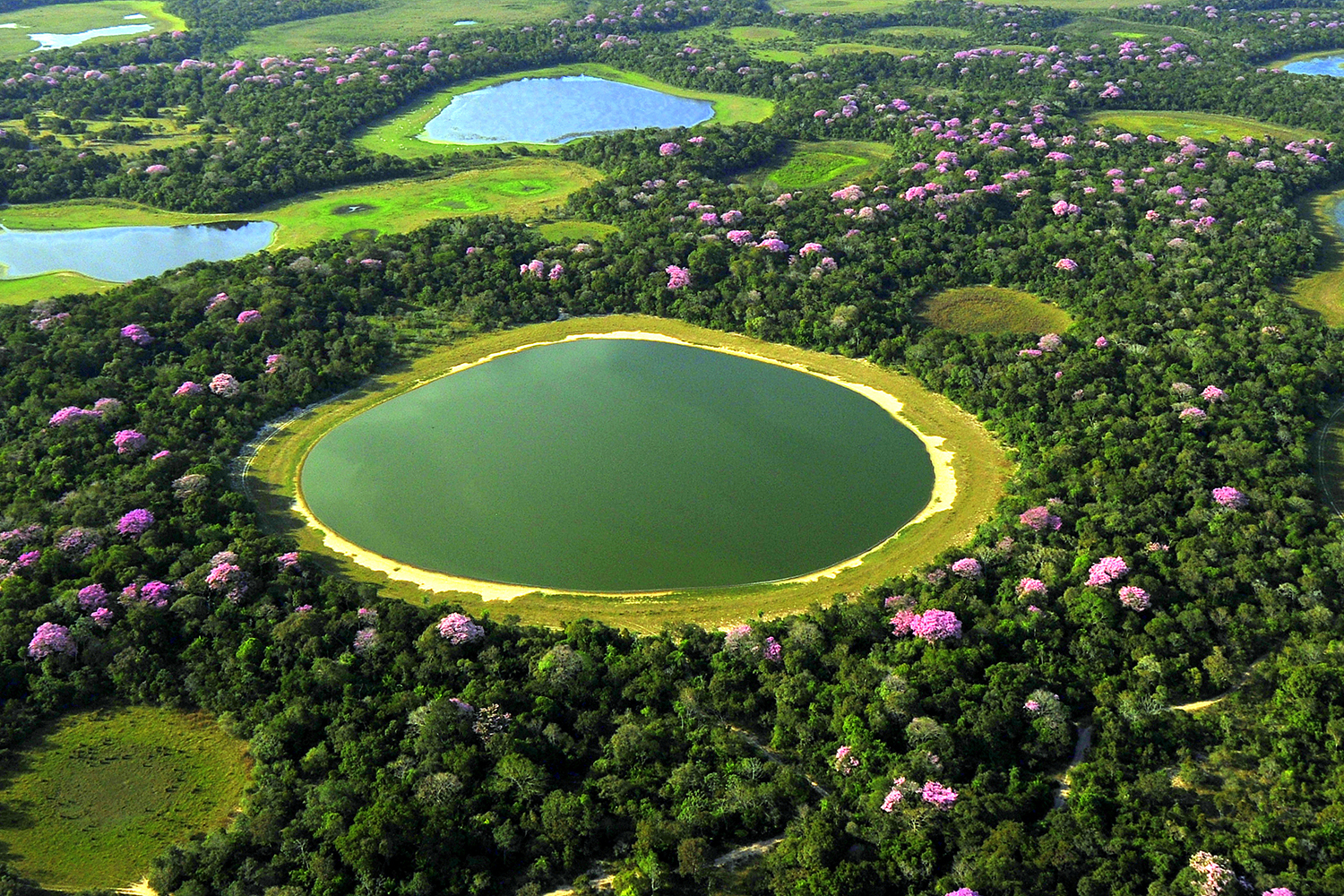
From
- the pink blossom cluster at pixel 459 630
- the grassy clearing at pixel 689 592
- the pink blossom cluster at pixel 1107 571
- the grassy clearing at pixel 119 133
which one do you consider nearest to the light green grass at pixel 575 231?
the grassy clearing at pixel 689 592

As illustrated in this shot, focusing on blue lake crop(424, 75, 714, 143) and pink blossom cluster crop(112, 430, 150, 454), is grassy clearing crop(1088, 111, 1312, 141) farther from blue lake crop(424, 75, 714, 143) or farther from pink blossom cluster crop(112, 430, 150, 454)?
pink blossom cluster crop(112, 430, 150, 454)

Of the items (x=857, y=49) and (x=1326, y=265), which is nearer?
(x=1326, y=265)

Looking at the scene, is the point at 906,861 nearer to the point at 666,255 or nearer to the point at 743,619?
the point at 743,619

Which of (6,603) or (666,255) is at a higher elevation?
(666,255)

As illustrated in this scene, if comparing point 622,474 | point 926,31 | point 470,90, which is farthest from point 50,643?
point 926,31

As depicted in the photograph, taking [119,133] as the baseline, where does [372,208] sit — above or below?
below

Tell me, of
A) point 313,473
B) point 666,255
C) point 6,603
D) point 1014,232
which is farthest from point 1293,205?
point 6,603

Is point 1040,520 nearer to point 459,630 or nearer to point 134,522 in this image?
point 459,630
